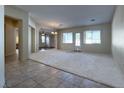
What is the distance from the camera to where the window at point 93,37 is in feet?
30.1

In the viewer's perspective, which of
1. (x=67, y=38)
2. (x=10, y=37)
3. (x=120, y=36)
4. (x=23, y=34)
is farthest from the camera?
(x=67, y=38)

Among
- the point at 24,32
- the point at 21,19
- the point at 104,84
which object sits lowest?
the point at 104,84

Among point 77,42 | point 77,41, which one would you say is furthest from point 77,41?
point 77,42

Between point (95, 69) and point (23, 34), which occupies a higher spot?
point (23, 34)

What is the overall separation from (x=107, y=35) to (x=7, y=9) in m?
7.31

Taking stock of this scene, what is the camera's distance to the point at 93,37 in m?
9.54

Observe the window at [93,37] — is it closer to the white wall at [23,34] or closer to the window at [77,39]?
the window at [77,39]

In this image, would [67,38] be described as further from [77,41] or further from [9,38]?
[9,38]

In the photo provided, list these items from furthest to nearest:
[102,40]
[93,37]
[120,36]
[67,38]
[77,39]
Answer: [67,38] → [77,39] → [93,37] → [102,40] → [120,36]

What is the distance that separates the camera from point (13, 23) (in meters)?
7.21

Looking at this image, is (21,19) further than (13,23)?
No

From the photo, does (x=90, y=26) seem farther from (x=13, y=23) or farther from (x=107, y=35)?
(x=13, y=23)

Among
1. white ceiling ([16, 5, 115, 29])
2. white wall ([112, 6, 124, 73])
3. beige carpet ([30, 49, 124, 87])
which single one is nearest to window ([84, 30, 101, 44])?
white ceiling ([16, 5, 115, 29])
